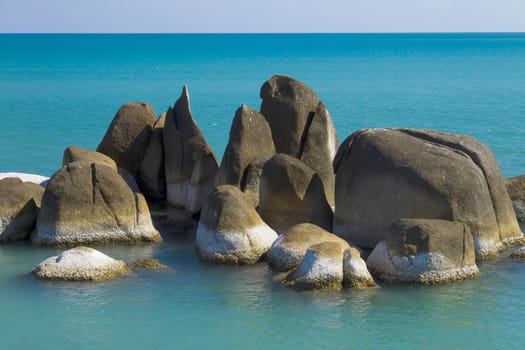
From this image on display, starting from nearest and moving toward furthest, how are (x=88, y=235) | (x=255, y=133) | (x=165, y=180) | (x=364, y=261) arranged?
(x=364, y=261) < (x=88, y=235) < (x=255, y=133) < (x=165, y=180)

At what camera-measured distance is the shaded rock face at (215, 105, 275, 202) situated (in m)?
19.5

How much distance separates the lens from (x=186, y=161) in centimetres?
2142

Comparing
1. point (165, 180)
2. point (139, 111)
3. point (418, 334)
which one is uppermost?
point (139, 111)

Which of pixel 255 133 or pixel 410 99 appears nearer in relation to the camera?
pixel 255 133

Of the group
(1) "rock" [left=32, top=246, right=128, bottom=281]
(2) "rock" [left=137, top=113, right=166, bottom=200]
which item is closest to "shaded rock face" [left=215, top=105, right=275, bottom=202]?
(2) "rock" [left=137, top=113, right=166, bottom=200]

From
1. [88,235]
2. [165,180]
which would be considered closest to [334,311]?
[88,235]

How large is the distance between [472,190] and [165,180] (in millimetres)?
8054

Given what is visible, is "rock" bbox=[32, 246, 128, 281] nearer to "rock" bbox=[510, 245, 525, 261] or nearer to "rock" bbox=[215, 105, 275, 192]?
"rock" bbox=[215, 105, 275, 192]

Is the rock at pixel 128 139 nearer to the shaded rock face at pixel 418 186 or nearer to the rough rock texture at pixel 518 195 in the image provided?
the shaded rock face at pixel 418 186

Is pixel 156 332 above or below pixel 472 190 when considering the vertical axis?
below

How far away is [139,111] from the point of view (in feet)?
75.2

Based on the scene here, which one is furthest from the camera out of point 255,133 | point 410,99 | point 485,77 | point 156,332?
point 485,77

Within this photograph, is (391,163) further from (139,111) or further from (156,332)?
(139,111)

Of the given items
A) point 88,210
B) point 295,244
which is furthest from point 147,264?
point 295,244
